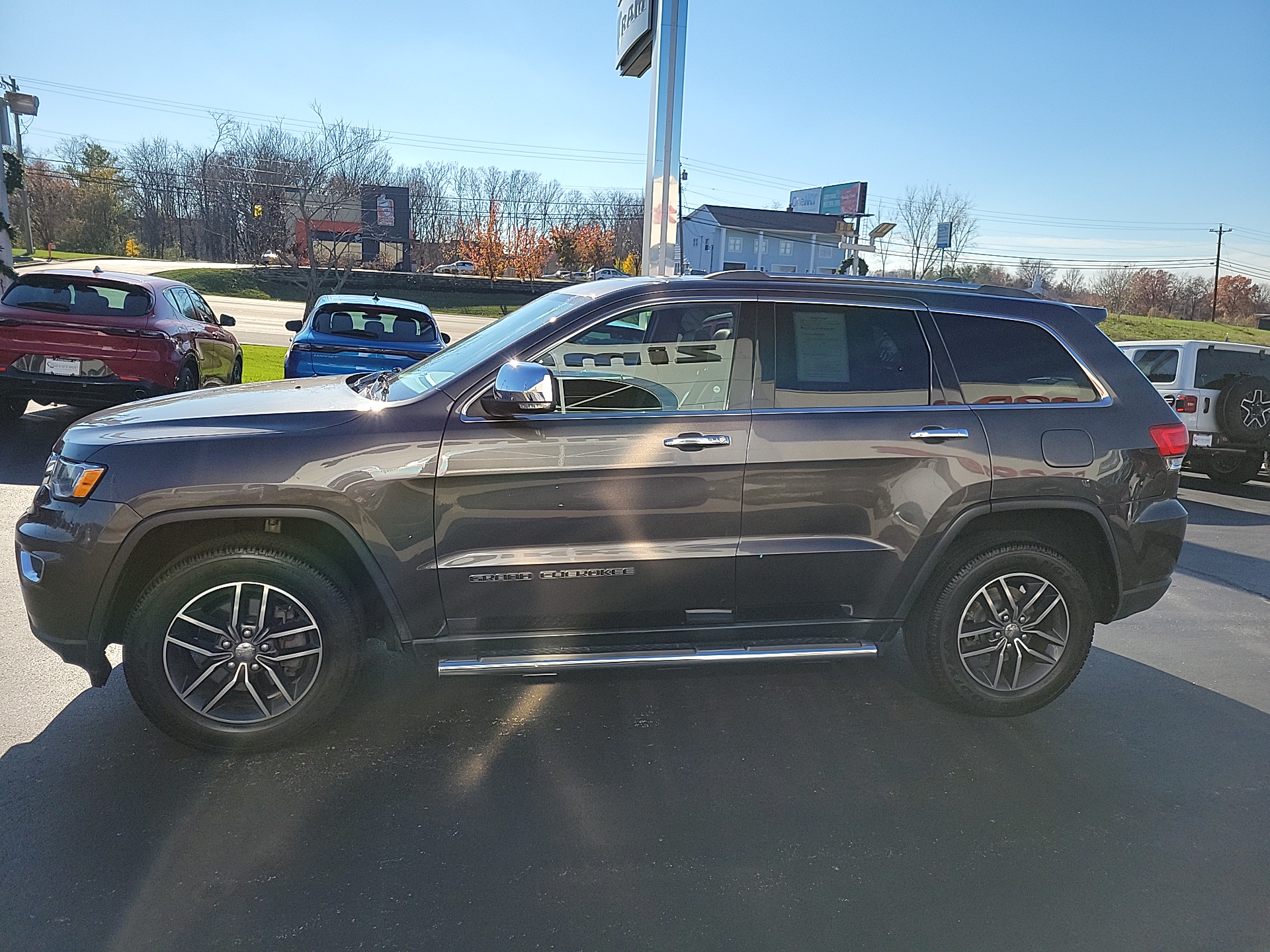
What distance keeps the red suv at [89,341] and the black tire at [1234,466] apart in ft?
41.3

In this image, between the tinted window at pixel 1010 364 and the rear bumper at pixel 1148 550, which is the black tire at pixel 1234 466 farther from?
the tinted window at pixel 1010 364

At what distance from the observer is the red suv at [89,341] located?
8422mm

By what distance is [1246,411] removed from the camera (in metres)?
10.6

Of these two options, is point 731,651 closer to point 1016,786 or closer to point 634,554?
point 634,554

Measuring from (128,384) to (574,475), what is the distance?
7.07 metres

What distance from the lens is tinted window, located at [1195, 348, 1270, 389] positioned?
439 inches

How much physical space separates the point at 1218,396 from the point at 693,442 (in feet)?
33.0

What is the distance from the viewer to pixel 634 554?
351 centimetres

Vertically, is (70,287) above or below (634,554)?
above

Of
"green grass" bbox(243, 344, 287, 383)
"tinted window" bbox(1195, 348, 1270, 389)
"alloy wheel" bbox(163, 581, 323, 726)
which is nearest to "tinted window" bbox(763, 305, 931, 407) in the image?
"alloy wheel" bbox(163, 581, 323, 726)

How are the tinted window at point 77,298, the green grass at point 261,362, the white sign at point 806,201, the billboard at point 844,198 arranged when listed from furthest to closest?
the white sign at point 806,201, the billboard at point 844,198, the green grass at point 261,362, the tinted window at point 77,298

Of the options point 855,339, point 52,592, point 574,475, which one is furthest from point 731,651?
point 52,592

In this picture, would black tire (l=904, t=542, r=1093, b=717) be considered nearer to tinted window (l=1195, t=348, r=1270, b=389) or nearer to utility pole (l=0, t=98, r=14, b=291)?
tinted window (l=1195, t=348, r=1270, b=389)

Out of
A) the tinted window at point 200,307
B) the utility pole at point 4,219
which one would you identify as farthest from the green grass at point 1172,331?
the utility pole at point 4,219
